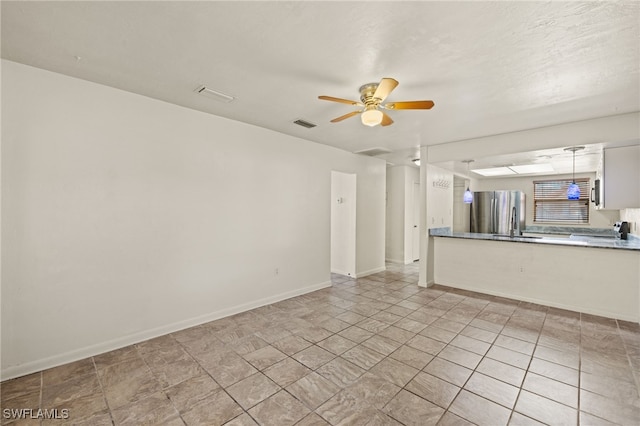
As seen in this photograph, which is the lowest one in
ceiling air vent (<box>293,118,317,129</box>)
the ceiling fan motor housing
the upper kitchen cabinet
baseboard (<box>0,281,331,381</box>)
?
baseboard (<box>0,281,331,381</box>)

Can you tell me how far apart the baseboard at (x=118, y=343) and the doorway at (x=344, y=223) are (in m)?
2.15

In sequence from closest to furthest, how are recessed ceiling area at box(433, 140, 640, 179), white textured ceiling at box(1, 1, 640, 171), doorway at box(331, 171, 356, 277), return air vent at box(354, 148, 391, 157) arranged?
1. white textured ceiling at box(1, 1, 640, 171)
2. recessed ceiling area at box(433, 140, 640, 179)
3. return air vent at box(354, 148, 391, 157)
4. doorway at box(331, 171, 356, 277)

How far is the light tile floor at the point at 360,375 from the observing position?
192 centimetres

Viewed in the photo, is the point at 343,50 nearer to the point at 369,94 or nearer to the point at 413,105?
the point at 369,94

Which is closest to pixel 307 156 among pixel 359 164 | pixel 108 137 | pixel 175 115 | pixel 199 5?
pixel 359 164

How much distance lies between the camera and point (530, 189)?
7.53 metres

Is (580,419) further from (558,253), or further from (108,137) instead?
(108,137)

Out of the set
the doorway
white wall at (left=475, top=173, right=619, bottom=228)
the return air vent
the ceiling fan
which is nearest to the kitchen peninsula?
the doorway

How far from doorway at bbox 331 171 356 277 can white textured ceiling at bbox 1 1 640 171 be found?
2.67 m

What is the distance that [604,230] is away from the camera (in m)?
6.36

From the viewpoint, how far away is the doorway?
575 cm

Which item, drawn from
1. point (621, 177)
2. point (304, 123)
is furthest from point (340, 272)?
point (621, 177)

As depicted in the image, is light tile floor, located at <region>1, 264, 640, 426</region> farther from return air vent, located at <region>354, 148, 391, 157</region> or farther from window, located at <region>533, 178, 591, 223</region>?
window, located at <region>533, 178, 591, 223</region>

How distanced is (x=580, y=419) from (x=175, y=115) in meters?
4.60
